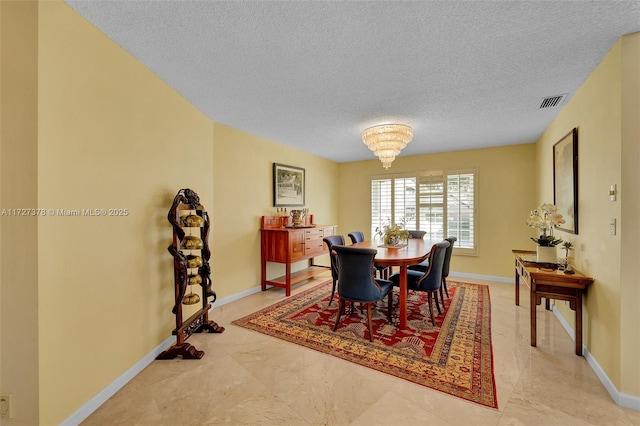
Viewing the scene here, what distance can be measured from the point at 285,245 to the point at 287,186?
132 cm

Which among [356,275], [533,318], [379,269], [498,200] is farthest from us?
[498,200]

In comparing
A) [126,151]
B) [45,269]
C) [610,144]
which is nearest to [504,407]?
[610,144]

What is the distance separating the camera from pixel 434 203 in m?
5.47

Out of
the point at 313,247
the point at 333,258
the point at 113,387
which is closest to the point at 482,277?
the point at 313,247

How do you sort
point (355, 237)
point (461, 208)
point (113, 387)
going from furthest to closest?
point (461, 208) → point (355, 237) → point (113, 387)

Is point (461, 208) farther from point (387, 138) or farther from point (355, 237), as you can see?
point (387, 138)

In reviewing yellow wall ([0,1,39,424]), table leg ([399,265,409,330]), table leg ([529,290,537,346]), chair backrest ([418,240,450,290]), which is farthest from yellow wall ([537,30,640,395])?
yellow wall ([0,1,39,424])

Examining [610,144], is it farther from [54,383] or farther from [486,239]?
[54,383]

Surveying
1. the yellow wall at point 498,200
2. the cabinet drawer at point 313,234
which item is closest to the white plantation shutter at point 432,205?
the yellow wall at point 498,200

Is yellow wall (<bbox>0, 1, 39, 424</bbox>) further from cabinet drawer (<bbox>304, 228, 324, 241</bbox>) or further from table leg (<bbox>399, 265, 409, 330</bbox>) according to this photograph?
cabinet drawer (<bbox>304, 228, 324, 241</bbox>)

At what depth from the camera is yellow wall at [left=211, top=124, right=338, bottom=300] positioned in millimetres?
3770

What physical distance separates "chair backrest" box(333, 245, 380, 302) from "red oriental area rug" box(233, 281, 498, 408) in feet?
1.51

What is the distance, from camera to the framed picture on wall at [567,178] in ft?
8.67

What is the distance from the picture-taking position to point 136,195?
7.19 feet
